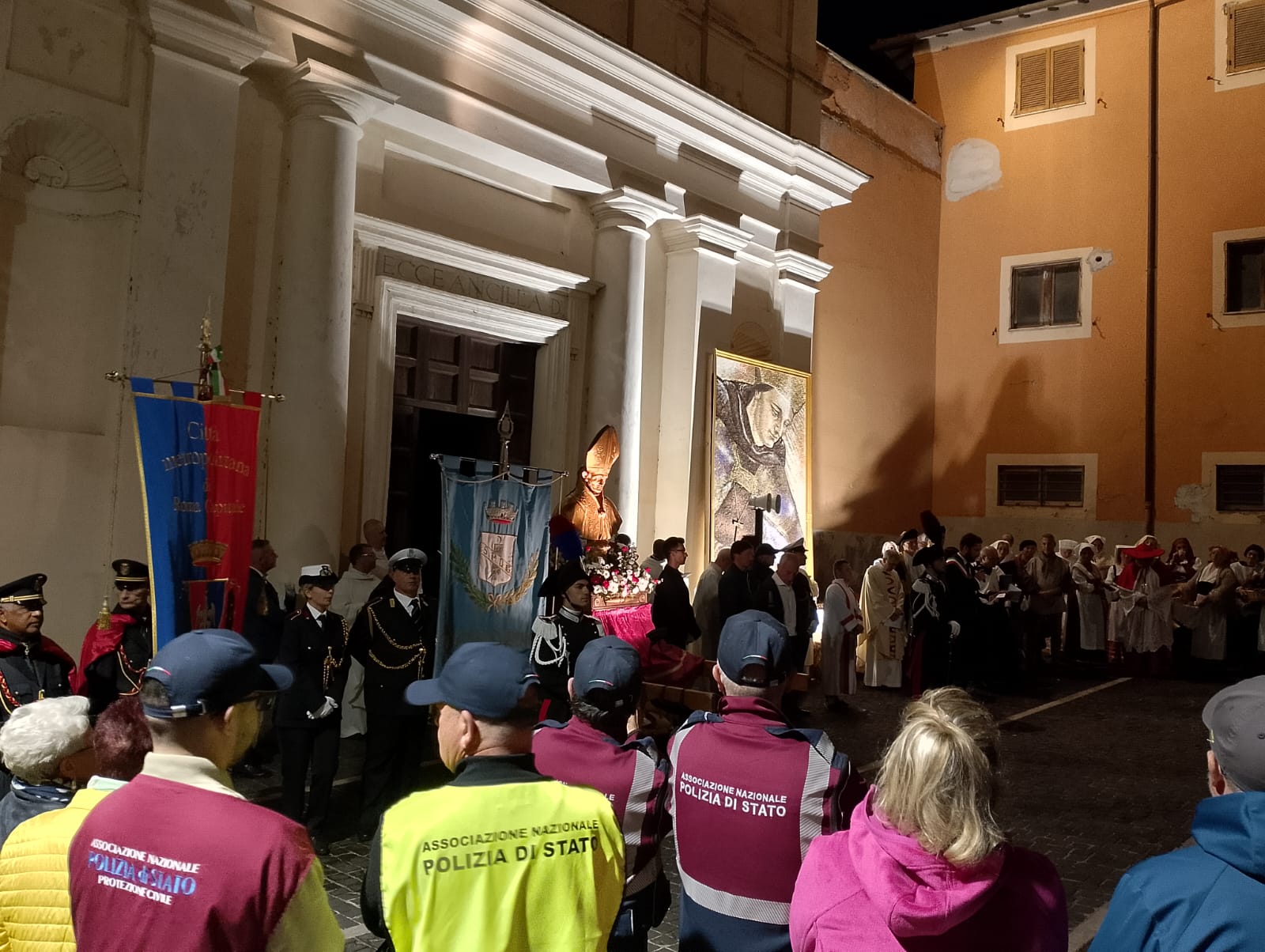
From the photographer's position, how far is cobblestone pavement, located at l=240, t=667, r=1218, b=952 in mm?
6051

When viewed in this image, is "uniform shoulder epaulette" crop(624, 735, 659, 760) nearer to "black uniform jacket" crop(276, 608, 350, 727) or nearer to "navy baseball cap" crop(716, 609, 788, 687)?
"navy baseball cap" crop(716, 609, 788, 687)

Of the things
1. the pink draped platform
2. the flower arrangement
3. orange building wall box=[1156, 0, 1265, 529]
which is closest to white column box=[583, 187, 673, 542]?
the flower arrangement

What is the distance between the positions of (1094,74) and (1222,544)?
8.93 meters

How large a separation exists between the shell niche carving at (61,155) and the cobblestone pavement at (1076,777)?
4860mm

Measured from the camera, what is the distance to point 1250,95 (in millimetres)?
18609

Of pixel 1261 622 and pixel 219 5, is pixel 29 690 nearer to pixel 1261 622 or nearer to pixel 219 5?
pixel 219 5

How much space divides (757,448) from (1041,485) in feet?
26.2

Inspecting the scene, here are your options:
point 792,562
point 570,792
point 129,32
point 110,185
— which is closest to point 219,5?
point 129,32

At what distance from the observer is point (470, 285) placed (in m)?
12.2

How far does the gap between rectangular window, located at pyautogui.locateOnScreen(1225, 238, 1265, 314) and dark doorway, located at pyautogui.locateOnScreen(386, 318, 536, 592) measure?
1293cm

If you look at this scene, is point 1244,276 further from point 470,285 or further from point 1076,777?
point 470,285

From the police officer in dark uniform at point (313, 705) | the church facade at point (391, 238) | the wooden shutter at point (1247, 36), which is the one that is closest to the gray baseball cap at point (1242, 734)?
the police officer in dark uniform at point (313, 705)

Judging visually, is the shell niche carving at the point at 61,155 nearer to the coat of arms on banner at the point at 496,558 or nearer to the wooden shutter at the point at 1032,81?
the coat of arms on banner at the point at 496,558

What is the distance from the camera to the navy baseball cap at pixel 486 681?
2389mm
